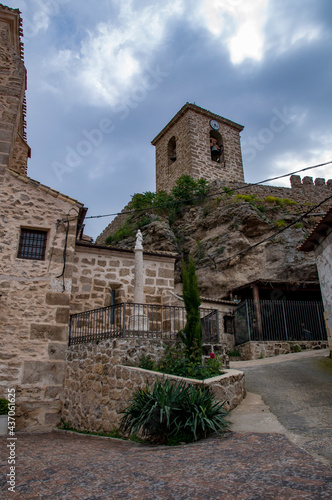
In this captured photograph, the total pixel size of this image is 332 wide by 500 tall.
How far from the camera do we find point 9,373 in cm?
893

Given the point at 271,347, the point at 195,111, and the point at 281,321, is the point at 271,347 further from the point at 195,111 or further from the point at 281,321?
the point at 195,111

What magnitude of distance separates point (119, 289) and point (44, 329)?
11.0ft

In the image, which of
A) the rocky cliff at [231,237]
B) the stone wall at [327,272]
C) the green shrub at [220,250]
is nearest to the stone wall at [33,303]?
the stone wall at [327,272]

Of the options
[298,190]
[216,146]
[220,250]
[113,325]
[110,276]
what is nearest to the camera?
[113,325]

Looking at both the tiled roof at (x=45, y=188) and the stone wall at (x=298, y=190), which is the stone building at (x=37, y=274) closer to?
the tiled roof at (x=45, y=188)

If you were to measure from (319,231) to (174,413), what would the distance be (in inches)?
314

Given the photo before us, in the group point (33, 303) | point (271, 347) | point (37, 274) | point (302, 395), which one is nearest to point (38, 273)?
point (37, 274)

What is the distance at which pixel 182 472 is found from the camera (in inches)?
157

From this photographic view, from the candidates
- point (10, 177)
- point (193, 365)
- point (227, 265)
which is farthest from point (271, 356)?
point (10, 177)

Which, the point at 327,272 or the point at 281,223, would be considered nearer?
the point at 327,272

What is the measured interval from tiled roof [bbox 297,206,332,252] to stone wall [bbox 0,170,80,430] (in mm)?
7204

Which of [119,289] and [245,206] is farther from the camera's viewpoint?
[245,206]

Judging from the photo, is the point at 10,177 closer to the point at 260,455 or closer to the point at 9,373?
the point at 9,373

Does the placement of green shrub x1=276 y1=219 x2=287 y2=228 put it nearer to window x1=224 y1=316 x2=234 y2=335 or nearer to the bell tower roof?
window x1=224 y1=316 x2=234 y2=335
